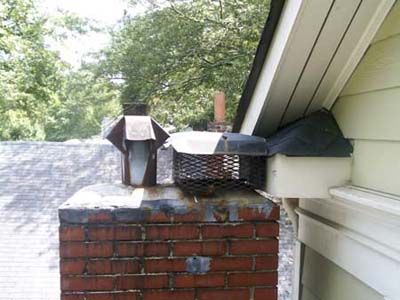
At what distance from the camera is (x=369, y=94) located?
52.5 inches

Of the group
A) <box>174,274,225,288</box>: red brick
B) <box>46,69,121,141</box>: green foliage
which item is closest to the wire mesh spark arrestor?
<box>174,274,225,288</box>: red brick

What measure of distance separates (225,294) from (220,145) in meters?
0.54

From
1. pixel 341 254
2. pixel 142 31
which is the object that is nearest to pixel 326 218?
pixel 341 254

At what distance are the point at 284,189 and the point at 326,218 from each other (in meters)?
0.29

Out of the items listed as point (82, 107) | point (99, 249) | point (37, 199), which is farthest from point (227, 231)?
point (82, 107)

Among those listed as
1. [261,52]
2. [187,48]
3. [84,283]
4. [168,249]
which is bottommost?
[84,283]

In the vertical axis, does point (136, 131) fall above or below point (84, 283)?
above

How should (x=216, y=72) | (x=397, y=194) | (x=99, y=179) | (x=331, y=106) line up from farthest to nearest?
(x=216, y=72) → (x=99, y=179) → (x=331, y=106) → (x=397, y=194)

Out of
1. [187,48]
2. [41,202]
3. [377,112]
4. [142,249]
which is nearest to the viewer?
[377,112]

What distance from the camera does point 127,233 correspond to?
53.6 inches

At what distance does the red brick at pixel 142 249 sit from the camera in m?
1.36

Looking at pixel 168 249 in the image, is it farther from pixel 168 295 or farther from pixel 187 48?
pixel 187 48

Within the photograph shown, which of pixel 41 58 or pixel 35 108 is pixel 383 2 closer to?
pixel 41 58

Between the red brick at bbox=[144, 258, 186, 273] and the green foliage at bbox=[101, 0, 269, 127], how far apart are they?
6.18 meters
